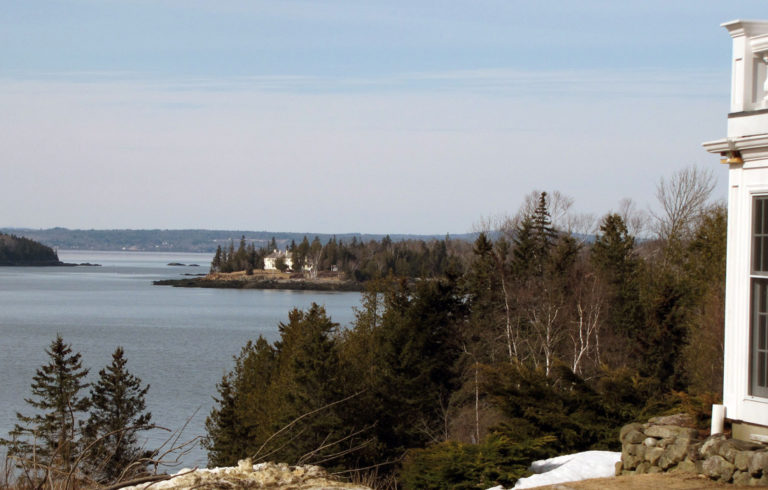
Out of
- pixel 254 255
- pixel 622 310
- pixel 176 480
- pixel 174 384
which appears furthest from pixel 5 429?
pixel 254 255

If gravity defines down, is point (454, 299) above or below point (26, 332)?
above

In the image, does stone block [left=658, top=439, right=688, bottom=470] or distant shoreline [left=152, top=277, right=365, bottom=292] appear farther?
distant shoreline [left=152, top=277, right=365, bottom=292]

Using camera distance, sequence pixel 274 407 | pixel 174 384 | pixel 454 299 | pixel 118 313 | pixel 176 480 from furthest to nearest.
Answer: pixel 118 313, pixel 174 384, pixel 454 299, pixel 274 407, pixel 176 480

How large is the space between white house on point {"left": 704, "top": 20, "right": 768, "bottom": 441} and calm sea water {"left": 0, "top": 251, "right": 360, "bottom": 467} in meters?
15.9

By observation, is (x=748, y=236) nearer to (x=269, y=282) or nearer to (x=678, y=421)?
(x=678, y=421)

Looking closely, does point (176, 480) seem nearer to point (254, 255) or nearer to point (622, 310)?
point (622, 310)

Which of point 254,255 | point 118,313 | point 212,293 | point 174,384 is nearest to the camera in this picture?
point 174,384

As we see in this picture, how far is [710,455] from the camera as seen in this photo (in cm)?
899

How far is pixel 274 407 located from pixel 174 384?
57.9 ft

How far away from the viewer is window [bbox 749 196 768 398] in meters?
8.70

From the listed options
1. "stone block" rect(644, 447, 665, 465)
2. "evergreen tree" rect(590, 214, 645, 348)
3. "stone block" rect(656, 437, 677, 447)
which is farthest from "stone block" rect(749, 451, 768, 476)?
"evergreen tree" rect(590, 214, 645, 348)

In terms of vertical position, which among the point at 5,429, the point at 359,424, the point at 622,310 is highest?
the point at 622,310

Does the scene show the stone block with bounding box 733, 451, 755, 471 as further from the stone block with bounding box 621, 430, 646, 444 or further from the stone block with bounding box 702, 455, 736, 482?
the stone block with bounding box 621, 430, 646, 444

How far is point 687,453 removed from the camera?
31.1ft
